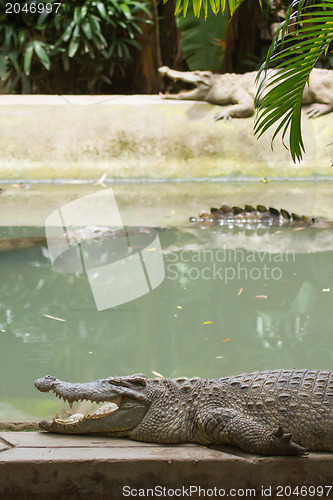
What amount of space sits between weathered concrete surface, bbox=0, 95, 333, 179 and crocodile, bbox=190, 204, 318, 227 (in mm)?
2955

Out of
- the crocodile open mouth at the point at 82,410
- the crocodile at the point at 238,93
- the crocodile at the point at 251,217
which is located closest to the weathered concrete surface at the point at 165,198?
the crocodile at the point at 251,217

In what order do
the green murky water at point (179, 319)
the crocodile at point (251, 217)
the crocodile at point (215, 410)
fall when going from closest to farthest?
the crocodile at point (215, 410) → the green murky water at point (179, 319) → the crocodile at point (251, 217)

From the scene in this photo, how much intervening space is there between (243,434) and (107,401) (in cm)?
52

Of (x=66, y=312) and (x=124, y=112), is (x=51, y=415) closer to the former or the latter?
(x=66, y=312)

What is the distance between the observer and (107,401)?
2340 mm

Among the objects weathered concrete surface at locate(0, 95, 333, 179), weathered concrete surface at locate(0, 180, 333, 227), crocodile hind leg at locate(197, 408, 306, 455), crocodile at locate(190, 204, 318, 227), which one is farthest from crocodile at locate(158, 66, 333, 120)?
crocodile hind leg at locate(197, 408, 306, 455)

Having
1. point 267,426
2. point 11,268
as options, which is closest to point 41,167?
point 11,268

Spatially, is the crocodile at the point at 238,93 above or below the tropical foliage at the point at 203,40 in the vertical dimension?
below

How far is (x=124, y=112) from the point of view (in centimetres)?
998

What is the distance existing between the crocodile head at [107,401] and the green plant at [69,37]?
10676mm

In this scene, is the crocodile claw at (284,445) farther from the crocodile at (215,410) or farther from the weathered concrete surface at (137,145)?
the weathered concrete surface at (137,145)

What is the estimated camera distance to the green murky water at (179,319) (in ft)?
10.9

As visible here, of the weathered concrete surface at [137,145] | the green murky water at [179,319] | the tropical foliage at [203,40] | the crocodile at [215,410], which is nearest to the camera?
the crocodile at [215,410]

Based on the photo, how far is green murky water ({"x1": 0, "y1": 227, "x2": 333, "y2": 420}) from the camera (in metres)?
3.31
